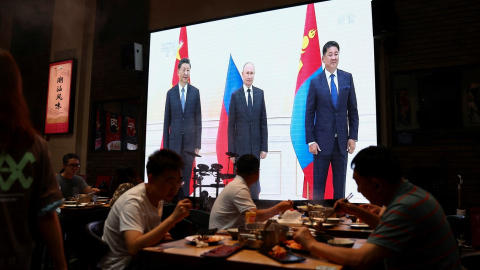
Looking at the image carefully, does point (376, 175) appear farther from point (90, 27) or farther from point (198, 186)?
point (90, 27)

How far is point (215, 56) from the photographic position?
5906 millimetres

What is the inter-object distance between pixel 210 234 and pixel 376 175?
981 mm

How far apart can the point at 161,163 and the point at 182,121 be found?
4248mm

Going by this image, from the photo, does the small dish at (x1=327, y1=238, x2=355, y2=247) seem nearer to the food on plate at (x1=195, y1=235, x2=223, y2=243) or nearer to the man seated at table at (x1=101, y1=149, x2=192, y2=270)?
the food on plate at (x1=195, y1=235, x2=223, y2=243)

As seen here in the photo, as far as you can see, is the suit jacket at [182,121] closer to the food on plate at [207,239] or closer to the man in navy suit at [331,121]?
Answer: the man in navy suit at [331,121]

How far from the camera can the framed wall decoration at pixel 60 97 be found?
7.22 m

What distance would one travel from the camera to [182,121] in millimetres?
6098

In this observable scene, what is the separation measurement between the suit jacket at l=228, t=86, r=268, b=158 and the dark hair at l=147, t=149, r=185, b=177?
3.47 meters

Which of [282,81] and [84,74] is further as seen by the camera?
[84,74]

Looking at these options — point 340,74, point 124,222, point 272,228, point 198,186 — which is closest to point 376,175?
point 272,228

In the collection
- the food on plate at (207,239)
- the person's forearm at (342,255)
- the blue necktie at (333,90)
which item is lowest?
the food on plate at (207,239)

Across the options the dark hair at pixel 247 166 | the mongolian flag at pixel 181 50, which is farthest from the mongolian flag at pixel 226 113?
the dark hair at pixel 247 166

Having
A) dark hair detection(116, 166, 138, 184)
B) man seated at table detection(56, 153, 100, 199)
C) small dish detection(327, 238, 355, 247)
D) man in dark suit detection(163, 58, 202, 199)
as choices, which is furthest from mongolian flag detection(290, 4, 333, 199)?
small dish detection(327, 238, 355, 247)

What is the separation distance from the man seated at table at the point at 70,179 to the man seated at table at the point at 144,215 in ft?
8.98
